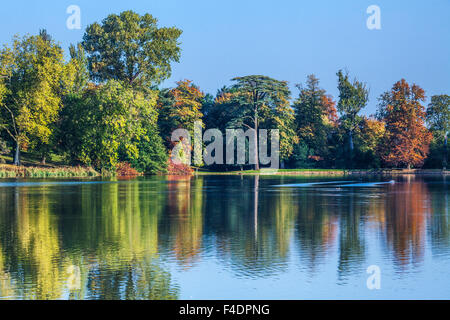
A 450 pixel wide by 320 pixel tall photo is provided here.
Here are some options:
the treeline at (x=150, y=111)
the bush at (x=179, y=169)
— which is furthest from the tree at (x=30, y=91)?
the bush at (x=179, y=169)

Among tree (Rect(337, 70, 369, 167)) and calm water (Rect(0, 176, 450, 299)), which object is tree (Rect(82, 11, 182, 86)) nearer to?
tree (Rect(337, 70, 369, 167))

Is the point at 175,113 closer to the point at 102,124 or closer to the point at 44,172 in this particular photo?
the point at 102,124

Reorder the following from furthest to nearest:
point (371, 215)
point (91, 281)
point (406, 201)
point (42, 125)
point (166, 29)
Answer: point (166, 29), point (42, 125), point (406, 201), point (371, 215), point (91, 281)

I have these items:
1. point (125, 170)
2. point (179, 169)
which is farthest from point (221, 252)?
point (179, 169)

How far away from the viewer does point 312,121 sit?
98562 millimetres

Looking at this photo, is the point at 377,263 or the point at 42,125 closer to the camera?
the point at 377,263

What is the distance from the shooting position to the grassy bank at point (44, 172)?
64.3m

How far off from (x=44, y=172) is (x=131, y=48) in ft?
72.5

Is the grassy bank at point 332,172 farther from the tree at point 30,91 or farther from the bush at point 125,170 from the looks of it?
the tree at point 30,91

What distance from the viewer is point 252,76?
91562 mm

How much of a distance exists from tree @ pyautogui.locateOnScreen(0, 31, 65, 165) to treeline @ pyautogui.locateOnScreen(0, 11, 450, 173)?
113 millimetres

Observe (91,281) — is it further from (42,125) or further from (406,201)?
(42,125)

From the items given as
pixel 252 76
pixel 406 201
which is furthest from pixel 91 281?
pixel 252 76

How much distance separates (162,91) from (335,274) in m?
81.0
